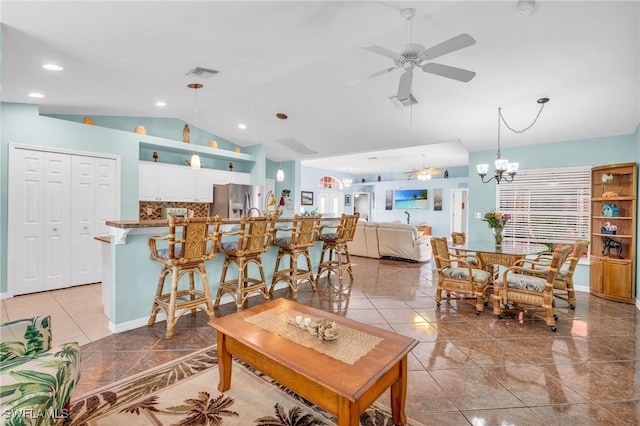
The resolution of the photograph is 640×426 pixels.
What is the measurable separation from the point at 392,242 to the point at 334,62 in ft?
15.0

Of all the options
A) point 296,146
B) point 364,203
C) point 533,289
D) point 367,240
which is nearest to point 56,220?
point 296,146

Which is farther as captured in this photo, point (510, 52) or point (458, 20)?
point (510, 52)

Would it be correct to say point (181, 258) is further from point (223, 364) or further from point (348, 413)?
point (348, 413)

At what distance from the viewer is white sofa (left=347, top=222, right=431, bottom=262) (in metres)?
6.91

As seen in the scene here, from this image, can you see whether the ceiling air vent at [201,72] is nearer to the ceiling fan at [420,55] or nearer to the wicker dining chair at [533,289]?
the ceiling fan at [420,55]

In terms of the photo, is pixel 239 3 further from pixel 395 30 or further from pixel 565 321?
pixel 565 321

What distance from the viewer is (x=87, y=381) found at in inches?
86.1

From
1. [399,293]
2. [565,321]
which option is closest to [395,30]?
[399,293]

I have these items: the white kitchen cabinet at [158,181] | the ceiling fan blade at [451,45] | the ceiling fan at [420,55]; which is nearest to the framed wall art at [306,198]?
the white kitchen cabinet at [158,181]

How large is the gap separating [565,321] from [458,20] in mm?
3516

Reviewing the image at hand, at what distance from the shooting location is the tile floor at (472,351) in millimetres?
1957

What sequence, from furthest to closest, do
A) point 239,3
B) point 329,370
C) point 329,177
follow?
point 329,177 → point 239,3 → point 329,370

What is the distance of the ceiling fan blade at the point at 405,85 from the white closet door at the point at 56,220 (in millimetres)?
4878

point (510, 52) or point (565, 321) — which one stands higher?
point (510, 52)
